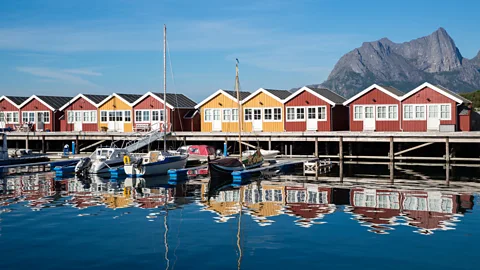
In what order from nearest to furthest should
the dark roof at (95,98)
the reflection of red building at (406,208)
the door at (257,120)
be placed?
1. the reflection of red building at (406,208)
2. the door at (257,120)
3. the dark roof at (95,98)

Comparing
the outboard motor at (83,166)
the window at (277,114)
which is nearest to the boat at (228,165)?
the outboard motor at (83,166)

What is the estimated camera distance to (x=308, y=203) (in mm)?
26938

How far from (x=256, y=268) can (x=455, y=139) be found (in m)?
29.9

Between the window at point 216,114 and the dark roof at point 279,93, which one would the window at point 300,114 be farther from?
the window at point 216,114

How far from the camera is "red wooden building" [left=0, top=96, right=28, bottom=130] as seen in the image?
66137 millimetres

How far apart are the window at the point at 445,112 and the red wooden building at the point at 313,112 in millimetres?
8553

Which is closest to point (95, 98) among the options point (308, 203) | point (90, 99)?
point (90, 99)

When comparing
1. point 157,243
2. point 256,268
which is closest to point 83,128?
point 157,243

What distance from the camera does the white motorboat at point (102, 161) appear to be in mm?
40375

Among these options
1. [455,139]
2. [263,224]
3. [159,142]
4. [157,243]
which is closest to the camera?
[157,243]

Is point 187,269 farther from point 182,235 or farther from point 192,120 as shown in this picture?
point 192,120

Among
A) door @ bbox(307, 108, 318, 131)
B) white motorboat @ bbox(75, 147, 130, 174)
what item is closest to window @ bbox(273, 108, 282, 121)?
door @ bbox(307, 108, 318, 131)

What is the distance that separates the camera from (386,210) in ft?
80.7

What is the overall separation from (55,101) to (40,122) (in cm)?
330
